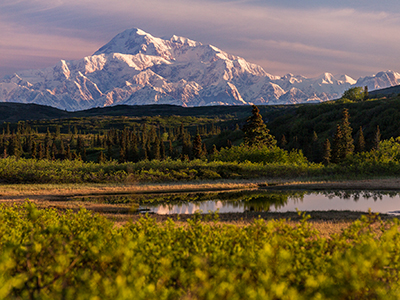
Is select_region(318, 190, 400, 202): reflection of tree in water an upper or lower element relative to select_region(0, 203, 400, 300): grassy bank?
lower

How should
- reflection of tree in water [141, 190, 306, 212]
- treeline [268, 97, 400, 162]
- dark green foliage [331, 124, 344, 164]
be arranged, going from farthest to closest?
treeline [268, 97, 400, 162], dark green foliage [331, 124, 344, 164], reflection of tree in water [141, 190, 306, 212]

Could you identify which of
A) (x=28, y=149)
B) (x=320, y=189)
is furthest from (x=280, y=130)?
(x=320, y=189)

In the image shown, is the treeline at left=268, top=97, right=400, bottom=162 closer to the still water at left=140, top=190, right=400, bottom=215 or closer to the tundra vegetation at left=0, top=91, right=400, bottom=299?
the still water at left=140, top=190, right=400, bottom=215

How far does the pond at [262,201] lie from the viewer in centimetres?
3053

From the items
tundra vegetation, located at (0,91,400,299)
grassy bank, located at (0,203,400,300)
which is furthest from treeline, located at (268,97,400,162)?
grassy bank, located at (0,203,400,300)

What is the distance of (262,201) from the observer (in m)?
34.5

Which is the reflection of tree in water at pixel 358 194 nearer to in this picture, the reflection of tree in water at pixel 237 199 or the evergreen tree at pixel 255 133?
the reflection of tree in water at pixel 237 199

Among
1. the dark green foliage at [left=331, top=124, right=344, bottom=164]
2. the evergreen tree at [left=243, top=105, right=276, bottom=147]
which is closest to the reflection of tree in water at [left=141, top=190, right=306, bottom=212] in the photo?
the evergreen tree at [left=243, top=105, right=276, bottom=147]

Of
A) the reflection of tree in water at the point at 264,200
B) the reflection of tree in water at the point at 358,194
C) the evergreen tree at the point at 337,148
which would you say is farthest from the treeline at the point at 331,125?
the reflection of tree in water at the point at 264,200

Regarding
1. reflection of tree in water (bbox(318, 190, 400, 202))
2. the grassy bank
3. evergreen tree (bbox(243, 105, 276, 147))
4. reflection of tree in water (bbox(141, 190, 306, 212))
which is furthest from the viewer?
evergreen tree (bbox(243, 105, 276, 147))

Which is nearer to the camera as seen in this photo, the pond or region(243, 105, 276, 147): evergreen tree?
the pond

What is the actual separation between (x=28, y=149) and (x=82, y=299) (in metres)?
174

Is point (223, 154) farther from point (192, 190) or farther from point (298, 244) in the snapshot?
point (298, 244)

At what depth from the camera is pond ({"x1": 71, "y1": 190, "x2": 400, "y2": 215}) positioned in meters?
30.5
